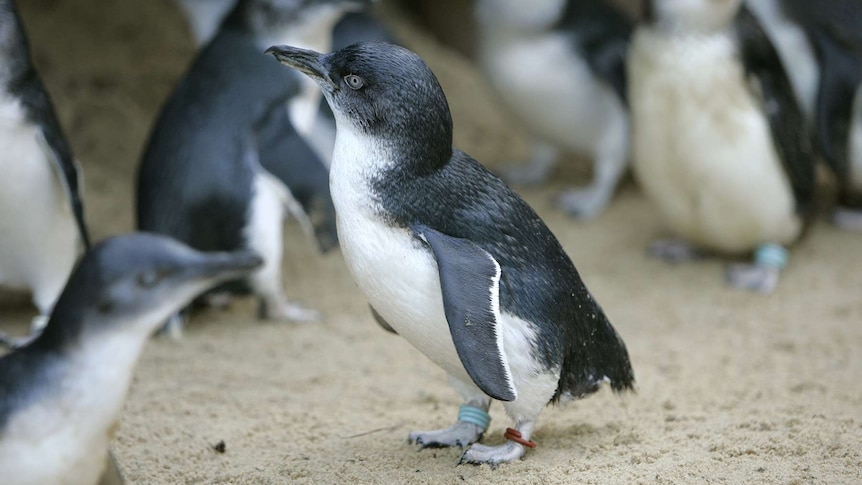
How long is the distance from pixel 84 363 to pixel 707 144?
3.34 meters

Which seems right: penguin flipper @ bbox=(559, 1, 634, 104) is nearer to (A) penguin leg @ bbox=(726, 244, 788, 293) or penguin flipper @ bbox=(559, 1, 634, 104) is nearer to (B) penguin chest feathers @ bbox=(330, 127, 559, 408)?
(A) penguin leg @ bbox=(726, 244, 788, 293)

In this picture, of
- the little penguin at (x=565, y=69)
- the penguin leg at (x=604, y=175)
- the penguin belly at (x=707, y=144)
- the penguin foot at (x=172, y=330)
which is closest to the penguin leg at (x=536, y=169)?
the penguin leg at (x=604, y=175)

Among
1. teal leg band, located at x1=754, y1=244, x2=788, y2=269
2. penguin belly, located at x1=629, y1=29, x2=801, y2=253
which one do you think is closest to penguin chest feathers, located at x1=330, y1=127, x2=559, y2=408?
penguin belly, located at x1=629, y1=29, x2=801, y2=253

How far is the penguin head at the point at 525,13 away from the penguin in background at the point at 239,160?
135 cm

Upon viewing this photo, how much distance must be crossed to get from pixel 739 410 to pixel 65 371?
220 centimetres

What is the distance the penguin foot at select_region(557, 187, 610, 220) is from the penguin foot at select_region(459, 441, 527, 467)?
330cm

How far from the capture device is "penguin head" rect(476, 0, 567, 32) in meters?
5.62

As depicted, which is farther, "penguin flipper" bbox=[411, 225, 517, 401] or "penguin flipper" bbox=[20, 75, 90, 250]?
"penguin flipper" bbox=[20, 75, 90, 250]

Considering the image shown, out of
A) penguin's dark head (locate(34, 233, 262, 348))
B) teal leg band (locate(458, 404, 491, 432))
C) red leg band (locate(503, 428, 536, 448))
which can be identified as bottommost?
teal leg band (locate(458, 404, 491, 432))

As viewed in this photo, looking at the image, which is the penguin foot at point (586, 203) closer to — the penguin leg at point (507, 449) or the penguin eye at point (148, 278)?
the penguin leg at point (507, 449)

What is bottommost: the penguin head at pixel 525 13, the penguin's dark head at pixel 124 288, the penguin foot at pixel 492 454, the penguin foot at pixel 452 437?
the penguin foot at pixel 452 437

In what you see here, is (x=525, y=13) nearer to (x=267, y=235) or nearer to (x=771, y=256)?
(x=771, y=256)

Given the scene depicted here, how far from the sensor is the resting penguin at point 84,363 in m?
2.16

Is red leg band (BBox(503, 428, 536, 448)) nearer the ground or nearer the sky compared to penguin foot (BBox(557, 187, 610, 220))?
nearer the sky
